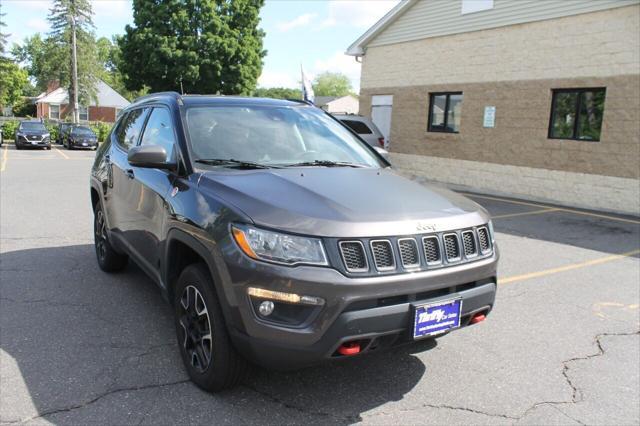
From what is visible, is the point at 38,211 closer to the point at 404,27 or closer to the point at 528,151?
the point at 528,151

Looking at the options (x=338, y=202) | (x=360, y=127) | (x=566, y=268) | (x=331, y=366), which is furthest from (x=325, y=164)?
(x=360, y=127)

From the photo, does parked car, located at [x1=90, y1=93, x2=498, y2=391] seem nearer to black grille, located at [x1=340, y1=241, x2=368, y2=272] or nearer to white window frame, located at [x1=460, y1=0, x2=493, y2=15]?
black grille, located at [x1=340, y1=241, x2=368, y2=272]

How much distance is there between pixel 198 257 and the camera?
3125mm

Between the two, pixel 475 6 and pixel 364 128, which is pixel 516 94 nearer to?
pixel 475 6

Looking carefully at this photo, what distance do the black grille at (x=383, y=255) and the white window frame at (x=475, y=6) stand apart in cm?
1449

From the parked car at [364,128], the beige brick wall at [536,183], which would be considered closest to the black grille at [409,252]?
the beige brick wall at [536,183]

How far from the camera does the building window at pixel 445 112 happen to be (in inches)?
641

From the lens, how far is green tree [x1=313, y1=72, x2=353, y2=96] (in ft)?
399

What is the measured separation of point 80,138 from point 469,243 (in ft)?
98.2

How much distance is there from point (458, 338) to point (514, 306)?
44.4 inches

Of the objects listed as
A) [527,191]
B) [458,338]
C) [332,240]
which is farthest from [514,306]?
[527,191]

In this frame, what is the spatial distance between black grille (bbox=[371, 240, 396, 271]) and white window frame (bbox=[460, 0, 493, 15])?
1449cm

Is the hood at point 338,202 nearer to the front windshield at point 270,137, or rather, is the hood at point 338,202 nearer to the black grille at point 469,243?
the black grille at point 469,243

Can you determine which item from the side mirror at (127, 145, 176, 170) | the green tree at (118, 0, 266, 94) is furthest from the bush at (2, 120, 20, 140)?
the side mirror at (127, 145, 176, 170)
